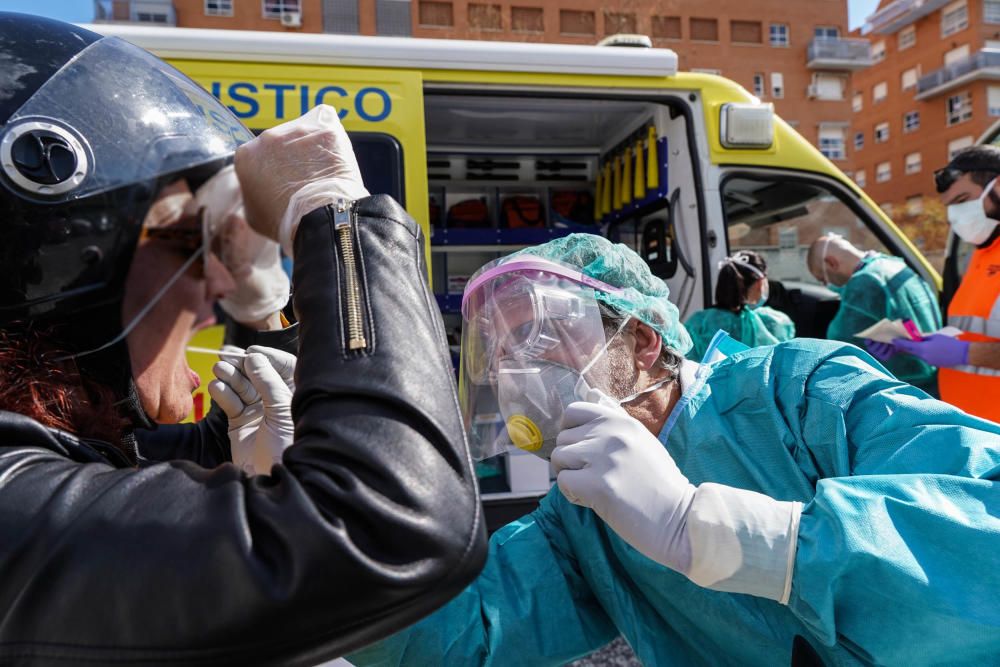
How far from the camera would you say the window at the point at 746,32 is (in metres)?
39.7

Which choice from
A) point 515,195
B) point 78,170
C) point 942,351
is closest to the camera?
point 78,170

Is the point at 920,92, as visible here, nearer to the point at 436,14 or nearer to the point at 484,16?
the point at 484,16

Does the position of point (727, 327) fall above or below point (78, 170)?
below

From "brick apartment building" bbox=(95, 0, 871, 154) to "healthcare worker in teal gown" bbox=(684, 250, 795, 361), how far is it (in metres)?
32.3

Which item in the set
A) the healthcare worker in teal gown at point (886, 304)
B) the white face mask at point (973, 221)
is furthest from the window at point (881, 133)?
the white face mask at point (973, 221)

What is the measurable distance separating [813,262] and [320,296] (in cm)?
446

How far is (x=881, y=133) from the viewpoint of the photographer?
150 feet

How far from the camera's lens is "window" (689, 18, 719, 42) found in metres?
38.5

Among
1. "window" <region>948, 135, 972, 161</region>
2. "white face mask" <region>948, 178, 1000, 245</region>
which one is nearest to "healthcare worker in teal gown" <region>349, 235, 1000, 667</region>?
"white face mask" <region>948, 178, 1000, 245</region>

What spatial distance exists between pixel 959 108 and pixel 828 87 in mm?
7784

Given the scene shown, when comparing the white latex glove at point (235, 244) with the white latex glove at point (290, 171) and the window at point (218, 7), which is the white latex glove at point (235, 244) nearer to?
the white latex glove at point (290, 171)

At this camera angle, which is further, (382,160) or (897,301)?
(897,301)

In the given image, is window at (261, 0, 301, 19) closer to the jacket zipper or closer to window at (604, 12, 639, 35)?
window at (604, 12, 639, 35)

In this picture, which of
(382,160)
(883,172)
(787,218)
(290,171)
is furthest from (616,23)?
(290,171)
